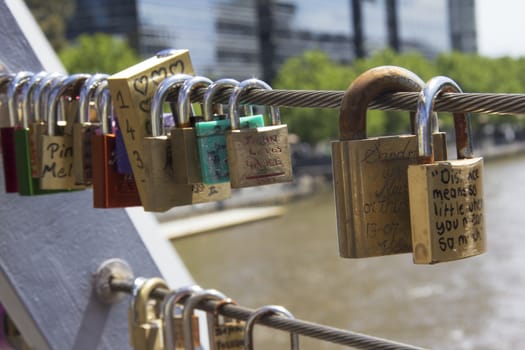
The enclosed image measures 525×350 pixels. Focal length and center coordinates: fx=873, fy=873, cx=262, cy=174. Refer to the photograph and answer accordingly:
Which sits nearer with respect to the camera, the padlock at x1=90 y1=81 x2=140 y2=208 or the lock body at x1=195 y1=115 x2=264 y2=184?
the lock body at x1=195 y1=115 x2=264 y2=184

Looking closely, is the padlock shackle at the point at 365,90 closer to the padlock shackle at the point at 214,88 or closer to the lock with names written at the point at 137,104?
the padlock shackle at the point at 214,88

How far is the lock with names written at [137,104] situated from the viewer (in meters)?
1.20

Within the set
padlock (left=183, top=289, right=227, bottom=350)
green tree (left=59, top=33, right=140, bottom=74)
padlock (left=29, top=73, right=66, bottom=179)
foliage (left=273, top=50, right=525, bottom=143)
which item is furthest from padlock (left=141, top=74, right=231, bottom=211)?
foliage (left=273, top=50, right=525, bottom=143)

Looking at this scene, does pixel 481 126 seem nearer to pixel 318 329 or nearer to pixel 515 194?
pixel 515 194

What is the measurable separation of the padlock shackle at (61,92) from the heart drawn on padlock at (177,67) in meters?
0.21

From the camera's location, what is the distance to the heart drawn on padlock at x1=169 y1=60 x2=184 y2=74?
1.26 meters

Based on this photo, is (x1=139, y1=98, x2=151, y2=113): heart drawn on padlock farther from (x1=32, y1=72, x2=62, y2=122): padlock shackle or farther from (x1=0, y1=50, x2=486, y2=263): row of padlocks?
(x1=32, y1=72, x2=62, y2=122): padlock shackle

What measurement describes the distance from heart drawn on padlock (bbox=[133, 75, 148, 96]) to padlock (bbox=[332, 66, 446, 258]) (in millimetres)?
337

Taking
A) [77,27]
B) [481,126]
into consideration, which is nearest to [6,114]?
[77,27]

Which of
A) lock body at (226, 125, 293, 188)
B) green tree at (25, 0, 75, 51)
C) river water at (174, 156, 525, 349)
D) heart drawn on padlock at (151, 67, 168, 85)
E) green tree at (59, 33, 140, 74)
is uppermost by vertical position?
green tree at (25, 0, 75, 51)

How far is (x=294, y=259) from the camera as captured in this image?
1958 centimetres

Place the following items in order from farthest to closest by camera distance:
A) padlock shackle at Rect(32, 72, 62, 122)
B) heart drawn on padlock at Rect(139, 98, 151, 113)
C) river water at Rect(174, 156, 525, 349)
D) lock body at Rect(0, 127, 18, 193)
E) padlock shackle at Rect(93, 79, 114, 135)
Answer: river water at Rect(174, 156, 525, 349), lock body at Rect(0, 127, 18, 193), padlock shackle at Rect(32, 72, 62, 122), padlock shackle at Rect(93, 79, 114, 135), heart drawn on padlock at Rect(139, 98, 151, 113)

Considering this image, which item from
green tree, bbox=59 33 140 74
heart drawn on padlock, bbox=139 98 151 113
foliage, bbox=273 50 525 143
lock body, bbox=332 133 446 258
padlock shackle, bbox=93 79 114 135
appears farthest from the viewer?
foliage, bbox=273 50 525 143

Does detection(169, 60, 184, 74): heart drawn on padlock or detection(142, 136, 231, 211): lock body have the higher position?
detection(169, 60, 184, 74): heart drawn on padlock
